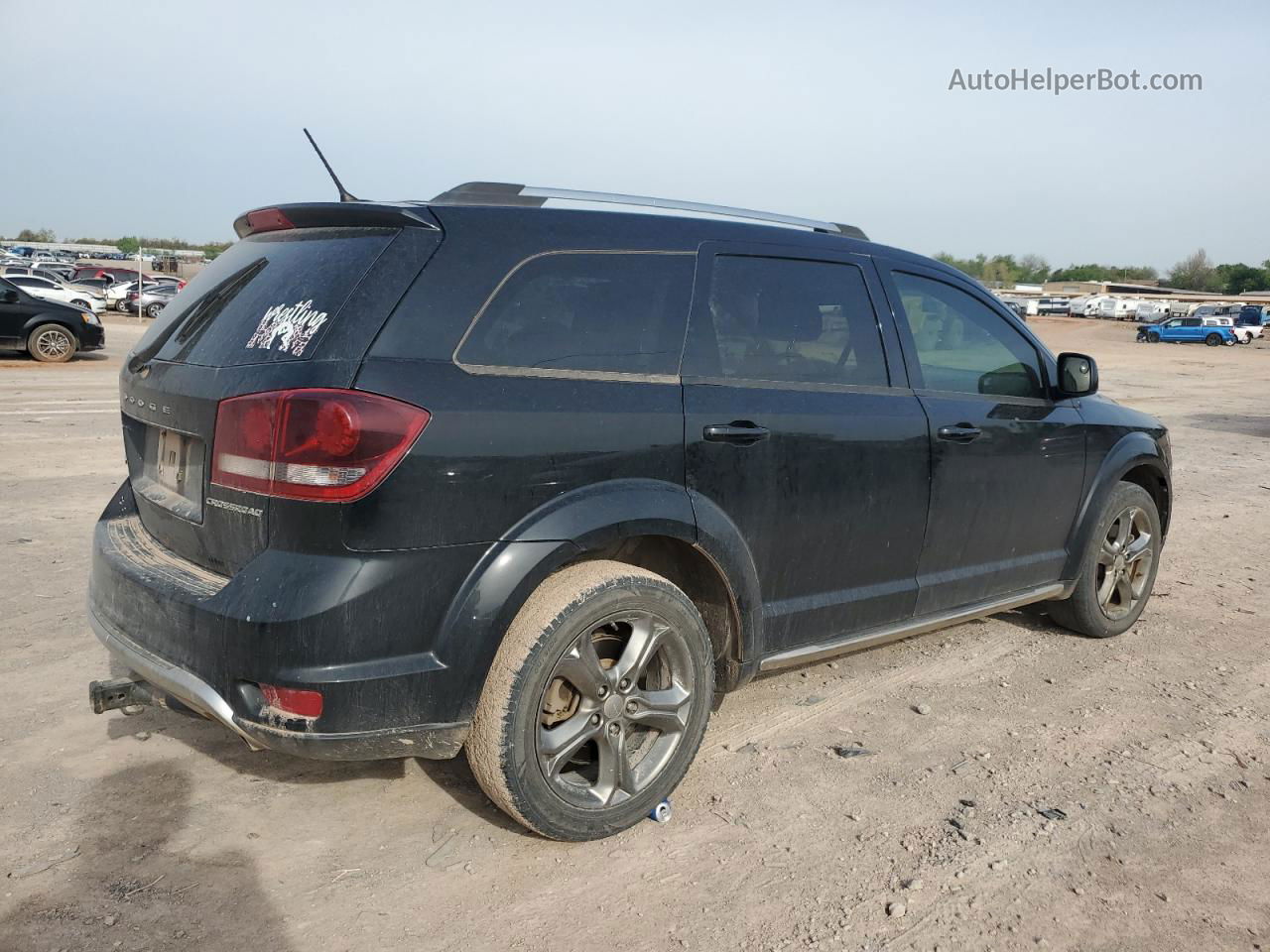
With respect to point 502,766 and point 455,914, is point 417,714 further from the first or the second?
point 455,914

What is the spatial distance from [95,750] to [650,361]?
2319 mm

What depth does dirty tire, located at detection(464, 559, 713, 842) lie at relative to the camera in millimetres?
2914

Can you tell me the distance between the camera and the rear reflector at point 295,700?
269 cm

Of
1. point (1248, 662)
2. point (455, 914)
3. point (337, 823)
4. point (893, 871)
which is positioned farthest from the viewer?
point (1248, 662)

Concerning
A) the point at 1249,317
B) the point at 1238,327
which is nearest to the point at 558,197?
the point at 1238,327

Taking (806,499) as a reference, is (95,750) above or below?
below

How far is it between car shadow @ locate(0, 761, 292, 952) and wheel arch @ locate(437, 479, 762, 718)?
77 centimetres

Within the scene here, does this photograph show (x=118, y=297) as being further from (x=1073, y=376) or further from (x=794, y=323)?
(x=794, y=323)

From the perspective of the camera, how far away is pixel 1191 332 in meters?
53.8

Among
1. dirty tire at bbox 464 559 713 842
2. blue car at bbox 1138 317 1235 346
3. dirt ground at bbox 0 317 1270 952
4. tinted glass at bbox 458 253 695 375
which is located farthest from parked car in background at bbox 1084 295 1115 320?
dirty tire at bbox 464 559 713 842

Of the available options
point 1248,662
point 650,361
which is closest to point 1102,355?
point 1248,662

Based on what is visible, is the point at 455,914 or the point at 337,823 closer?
the point at 455,914

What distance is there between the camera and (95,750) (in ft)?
11.9

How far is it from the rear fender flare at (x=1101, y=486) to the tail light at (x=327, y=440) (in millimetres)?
3392
